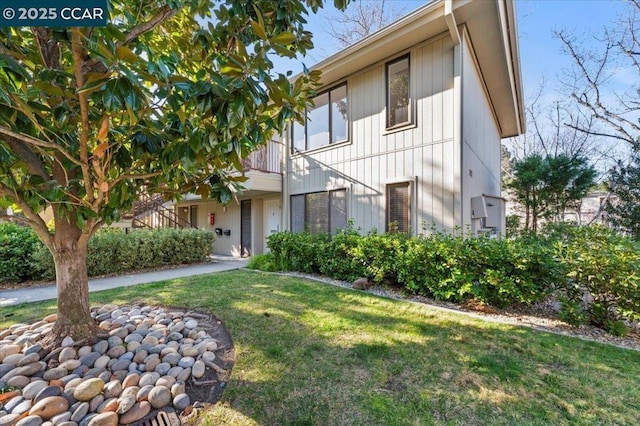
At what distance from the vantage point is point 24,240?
6.66m

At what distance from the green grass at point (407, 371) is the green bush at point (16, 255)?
9.02ft

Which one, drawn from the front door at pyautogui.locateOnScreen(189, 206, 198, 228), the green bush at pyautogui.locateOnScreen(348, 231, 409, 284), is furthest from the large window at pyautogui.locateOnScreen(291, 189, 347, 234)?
the front door at pyautogui.locateOnScreen(189, 206, 198, 228)

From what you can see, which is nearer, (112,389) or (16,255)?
(112,389)

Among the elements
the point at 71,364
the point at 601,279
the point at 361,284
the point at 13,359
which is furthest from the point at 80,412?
the point at 601,279

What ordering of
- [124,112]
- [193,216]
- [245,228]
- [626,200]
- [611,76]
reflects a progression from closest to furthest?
[124,112]
[626,200]
[245,228]
[611,76]
[193,216]

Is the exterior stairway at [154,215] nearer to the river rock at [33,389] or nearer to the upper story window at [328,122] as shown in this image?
the upper story window at [328,122]

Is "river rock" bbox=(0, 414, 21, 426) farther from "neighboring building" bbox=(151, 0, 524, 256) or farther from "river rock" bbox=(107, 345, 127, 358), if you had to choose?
"neighboring building" bbox=(151, 0, 524, 256)

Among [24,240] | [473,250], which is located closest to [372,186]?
[473,250]

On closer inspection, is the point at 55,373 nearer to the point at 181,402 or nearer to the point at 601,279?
the point at 181,402

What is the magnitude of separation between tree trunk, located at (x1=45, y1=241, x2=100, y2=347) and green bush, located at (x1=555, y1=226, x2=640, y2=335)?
5.49 m

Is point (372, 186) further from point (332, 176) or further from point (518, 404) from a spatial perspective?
point (518, 404)

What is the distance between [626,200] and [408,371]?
12702mm

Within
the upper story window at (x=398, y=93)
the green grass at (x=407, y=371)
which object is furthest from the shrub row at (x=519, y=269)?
the upper story window at (x=398, y=93)

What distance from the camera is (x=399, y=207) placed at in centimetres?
691
